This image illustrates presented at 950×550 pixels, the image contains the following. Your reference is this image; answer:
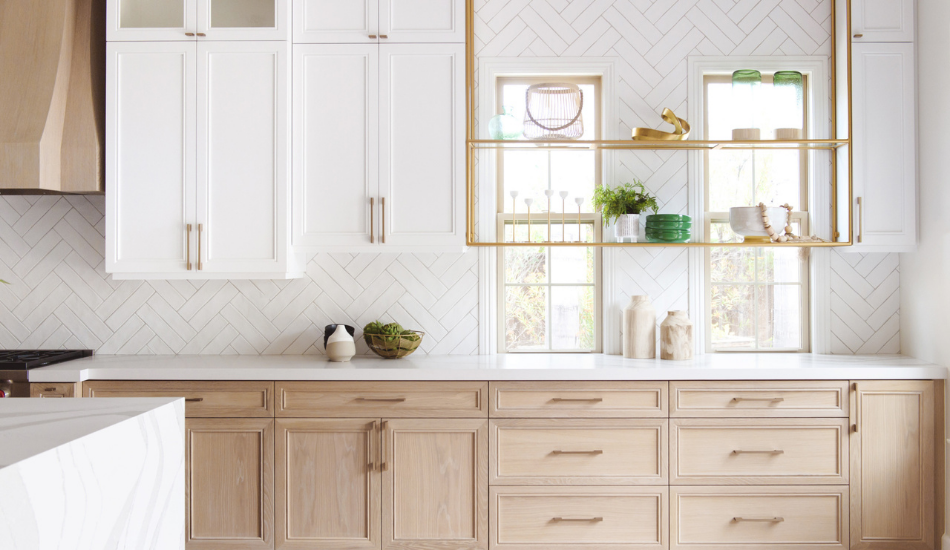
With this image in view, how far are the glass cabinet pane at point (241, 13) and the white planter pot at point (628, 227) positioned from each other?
181 cm

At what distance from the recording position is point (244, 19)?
2680mm

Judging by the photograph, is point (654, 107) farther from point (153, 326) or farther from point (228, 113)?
point (153, 326)

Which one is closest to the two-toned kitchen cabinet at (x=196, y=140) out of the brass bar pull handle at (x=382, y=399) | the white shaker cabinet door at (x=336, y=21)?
the white shaker cabinet door at (x=336, y=21)

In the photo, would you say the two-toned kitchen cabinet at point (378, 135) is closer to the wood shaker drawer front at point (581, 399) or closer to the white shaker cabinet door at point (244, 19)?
the white shaker cabinet door at point (244, 19)

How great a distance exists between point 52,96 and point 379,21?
138cm

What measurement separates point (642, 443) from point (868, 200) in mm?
1518

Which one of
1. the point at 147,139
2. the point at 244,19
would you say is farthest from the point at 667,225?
the point at 147,139

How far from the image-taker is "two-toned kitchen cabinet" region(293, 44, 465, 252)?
106 inches

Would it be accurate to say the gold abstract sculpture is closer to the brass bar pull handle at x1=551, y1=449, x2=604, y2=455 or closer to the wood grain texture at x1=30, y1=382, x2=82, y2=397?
the brass bar pull handle at x1=551, y1=449, x2=604, y2=455

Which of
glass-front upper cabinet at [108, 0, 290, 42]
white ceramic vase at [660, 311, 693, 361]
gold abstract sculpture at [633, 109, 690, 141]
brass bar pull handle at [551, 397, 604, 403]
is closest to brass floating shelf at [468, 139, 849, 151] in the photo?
gold abstract sculpture at [633, 109, 690, 141]

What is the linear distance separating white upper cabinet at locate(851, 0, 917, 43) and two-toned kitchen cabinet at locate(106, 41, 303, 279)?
101 inches

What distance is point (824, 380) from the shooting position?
8.13 ft

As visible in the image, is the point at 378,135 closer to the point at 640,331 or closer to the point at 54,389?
the point at 640,331

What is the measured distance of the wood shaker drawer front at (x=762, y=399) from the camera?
2477mm
